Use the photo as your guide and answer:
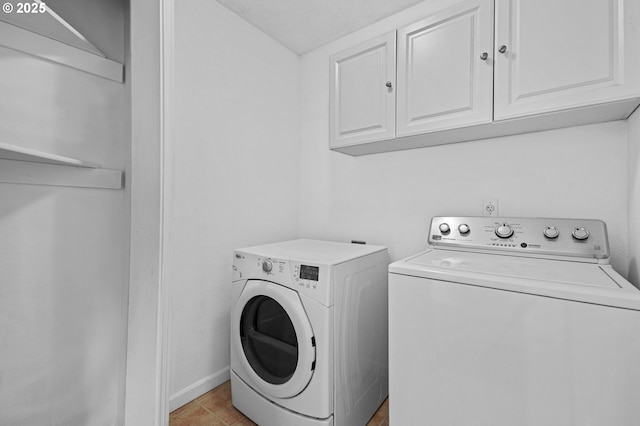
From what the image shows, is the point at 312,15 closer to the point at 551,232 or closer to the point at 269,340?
the point at 551,232

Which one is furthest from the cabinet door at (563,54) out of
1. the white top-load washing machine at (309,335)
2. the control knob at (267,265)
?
the control knob at (267,265)

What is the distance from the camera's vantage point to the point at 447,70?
4.64 feet

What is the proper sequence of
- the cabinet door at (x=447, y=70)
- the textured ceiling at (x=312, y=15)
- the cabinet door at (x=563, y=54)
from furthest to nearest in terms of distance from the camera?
1. the textured ceiling at (x=312, y=15)
2. the cabinet door at (x=447, y=70)
3. the cabinet door at (x=563, y=54)

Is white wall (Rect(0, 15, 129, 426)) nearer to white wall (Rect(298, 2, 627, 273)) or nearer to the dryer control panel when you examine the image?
the dryer control panel

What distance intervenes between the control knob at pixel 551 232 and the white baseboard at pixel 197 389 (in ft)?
6.59

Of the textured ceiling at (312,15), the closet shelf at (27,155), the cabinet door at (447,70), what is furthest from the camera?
the textured ceiling at (312,15)

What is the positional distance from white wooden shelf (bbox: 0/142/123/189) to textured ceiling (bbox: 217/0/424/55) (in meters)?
1.47

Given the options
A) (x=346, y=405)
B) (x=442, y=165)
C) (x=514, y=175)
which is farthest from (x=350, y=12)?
(x=346, y=405)

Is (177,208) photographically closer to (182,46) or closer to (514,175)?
(182,46)

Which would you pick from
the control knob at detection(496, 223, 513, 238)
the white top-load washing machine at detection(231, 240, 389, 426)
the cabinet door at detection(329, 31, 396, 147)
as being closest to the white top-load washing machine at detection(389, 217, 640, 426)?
the control knob at detection(496, 223, 513, 238)

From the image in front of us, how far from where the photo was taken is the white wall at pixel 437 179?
133 centimetres

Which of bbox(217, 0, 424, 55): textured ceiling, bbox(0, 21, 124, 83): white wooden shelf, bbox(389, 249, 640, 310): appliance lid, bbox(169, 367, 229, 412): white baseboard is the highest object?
bbox(217, 0, 424, 55): textured ceiling

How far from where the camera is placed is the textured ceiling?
1821 millimetres

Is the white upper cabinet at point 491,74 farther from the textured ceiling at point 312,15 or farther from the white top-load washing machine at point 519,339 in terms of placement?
the white top-load washing machine at point 519,339
